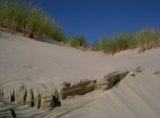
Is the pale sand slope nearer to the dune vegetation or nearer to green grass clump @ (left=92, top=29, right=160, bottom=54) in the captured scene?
the dune vegetation

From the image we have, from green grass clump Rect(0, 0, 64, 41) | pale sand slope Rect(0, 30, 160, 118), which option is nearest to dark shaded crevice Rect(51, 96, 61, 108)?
pale sand slope Rect(0, 30, 160, 118)

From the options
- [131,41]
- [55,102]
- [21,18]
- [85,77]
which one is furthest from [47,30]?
[55,102]

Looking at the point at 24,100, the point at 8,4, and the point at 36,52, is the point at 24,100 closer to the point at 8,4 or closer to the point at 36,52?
the point at 36,52

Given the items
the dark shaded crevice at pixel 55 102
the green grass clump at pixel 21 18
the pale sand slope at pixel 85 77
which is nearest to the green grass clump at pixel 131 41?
the green grass clump at pixel 21 18

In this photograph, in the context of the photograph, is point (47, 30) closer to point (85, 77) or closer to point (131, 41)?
point (131, 41)

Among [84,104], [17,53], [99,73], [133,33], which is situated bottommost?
[84,104]

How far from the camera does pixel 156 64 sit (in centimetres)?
359

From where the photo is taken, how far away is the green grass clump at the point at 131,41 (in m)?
7.07

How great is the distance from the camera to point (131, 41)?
7.64 metres

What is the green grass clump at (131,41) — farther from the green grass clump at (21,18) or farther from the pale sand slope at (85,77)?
the pale sand slope at (85,77)

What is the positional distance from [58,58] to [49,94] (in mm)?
1228

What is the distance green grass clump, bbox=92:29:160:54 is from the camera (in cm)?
707

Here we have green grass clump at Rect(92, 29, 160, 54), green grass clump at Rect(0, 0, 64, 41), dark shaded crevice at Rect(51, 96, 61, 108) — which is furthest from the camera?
green grass clump at Rect(92, 29, 160, 54)

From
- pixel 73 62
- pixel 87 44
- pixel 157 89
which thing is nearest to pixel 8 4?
pixel 73 62
